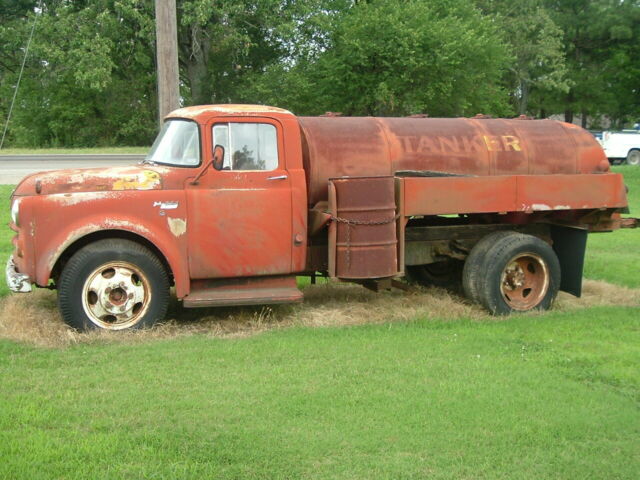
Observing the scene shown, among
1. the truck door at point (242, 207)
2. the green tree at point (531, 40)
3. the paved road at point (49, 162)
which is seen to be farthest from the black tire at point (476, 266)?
the green tree at point (531, 40)

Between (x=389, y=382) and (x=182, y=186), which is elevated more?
(x=182, y=186)

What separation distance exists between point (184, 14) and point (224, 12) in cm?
159

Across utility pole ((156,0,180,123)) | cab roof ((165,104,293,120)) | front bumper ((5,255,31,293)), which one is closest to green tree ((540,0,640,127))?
utility pole ((156,0,180,123))

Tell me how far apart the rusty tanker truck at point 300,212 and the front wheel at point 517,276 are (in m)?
0.02

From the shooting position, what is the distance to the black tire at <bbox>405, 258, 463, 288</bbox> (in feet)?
31.7

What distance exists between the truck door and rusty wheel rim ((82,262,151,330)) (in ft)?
1.75

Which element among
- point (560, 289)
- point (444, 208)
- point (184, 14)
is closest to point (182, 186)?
point (444, 208)

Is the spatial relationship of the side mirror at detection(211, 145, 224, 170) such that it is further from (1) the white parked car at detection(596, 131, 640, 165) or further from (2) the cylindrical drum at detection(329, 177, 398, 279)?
(1) the white parked car at detection(596, 131, 640, 165)

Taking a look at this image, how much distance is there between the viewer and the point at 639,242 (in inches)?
541

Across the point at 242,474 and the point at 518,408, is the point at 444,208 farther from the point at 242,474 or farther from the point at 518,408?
the point at 242,474

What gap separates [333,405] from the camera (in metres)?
5.29

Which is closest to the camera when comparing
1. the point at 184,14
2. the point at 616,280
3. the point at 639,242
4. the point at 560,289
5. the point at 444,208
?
the point at 444,208

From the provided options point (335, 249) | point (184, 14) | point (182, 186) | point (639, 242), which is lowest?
point (639, 242)

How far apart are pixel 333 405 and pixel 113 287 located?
109 inches
